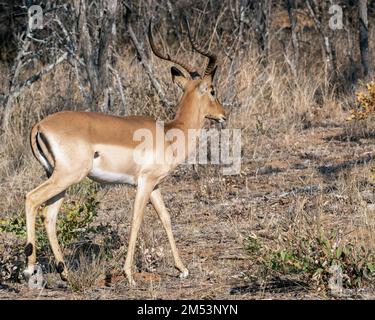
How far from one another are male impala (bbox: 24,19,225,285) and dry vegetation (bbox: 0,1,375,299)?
0.25m

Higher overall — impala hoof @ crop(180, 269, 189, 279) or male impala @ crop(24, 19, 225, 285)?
male impala @ crop(24, 19, 225, 285)

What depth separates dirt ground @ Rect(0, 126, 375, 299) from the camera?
619 cm

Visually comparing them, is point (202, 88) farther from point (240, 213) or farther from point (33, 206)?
point (33, 206)

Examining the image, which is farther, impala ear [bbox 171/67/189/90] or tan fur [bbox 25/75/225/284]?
impala ear [bbox 171/67/189/90]

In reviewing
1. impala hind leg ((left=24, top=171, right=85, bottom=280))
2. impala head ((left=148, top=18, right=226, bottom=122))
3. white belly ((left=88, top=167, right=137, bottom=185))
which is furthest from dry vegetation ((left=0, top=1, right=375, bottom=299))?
impala head ((left=148, top=18, right=226, bottom=122))

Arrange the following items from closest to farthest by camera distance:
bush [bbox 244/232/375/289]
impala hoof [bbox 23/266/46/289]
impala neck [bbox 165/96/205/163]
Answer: bush [bbox 244/232/375/289] → impala hoof [bbox 23/266/46/289] → impala neck [bbox 165/96/205/163]

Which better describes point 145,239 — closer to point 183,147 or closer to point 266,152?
point 183,147

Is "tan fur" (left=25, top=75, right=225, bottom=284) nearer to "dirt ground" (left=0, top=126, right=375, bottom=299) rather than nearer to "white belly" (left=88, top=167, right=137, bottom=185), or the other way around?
"white belly" (left=88, top=167, right=137, bottom=185)

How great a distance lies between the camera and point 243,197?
29.2 feet

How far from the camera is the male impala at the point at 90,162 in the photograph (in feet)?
20.5

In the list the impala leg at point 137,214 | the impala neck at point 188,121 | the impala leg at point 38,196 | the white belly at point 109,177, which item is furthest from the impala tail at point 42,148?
the impala neck at point 188,121

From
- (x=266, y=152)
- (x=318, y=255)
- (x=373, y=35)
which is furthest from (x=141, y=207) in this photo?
(x=373, y=35)

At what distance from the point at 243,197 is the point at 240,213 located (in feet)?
2.42

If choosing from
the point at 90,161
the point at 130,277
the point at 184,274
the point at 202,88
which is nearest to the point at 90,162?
the point at 90,161
